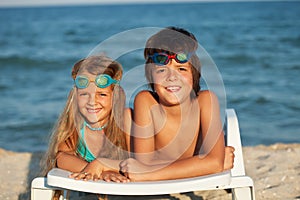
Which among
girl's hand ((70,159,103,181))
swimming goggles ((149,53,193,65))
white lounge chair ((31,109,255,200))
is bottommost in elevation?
white lounge chair ((31,109,255,200))

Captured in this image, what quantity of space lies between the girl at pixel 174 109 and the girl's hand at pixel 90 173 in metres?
0.29

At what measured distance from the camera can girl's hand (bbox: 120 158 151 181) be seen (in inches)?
97.7

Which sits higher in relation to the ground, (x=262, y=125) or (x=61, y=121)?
(x=61, y=121)

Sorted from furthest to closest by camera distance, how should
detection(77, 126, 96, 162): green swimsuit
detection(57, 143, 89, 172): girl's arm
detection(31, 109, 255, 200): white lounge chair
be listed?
detection(77, 126, 96, 162): green swimsuit < detection(57, 143, 89, 172): girl's arm < detection(31, 109, 255, 200): white lounge chair

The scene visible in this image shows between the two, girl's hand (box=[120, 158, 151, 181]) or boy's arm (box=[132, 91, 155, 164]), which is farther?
boy's arm (box=[132, 91, 155, 164])

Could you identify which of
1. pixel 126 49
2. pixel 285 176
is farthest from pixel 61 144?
pixel 126 49

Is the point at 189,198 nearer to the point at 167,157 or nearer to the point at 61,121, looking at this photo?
the point at 167,157

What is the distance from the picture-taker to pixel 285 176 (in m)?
4.27

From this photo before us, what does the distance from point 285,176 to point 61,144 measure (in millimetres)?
2274

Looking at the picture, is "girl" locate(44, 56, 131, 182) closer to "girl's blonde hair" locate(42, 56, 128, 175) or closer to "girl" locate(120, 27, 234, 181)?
"girl's blonde hair" locate(42, 56, 128, 175)

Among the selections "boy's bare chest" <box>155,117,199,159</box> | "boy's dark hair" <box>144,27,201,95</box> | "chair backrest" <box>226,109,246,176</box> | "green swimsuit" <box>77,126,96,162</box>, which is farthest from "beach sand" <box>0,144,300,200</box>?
"boy's dark hair" <box>144,27,201,95</box>

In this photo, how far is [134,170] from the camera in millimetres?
2533

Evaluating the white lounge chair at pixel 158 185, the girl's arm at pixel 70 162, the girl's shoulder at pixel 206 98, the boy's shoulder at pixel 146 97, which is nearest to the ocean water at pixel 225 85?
the boy's shoulder at pixel 146 97

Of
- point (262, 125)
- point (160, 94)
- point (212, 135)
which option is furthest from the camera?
point (262, 125)
